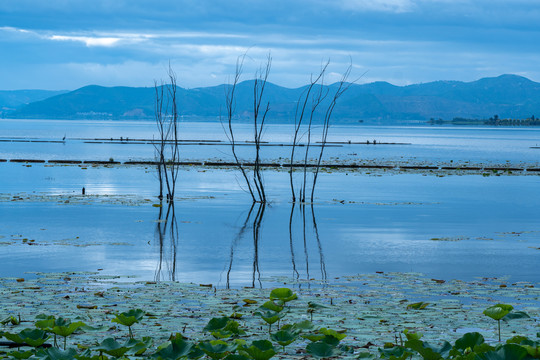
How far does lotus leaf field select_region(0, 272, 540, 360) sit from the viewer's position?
632 cm

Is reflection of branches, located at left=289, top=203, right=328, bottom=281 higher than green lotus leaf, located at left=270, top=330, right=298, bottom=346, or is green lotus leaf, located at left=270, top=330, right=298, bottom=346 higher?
green lotus leaf, located at left=270, top=330, right=298, bottom=346

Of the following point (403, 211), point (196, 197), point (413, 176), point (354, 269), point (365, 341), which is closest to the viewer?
point (365, 341)

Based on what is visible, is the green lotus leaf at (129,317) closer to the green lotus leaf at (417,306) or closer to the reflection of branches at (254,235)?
the green lotus leaf at (417,306)

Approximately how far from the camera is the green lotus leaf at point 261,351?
5.89 metres

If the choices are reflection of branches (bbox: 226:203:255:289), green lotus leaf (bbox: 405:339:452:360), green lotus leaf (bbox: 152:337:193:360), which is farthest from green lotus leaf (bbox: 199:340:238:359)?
reflection of branches (bbox: 226:203:255:289)

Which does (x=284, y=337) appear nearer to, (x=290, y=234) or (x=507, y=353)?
(x=507, y=353)

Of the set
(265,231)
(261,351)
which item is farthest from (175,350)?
(265,231)

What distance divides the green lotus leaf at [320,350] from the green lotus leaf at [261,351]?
18.6 inches

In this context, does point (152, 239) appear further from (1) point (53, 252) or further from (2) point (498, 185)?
(2) point (498, 185)

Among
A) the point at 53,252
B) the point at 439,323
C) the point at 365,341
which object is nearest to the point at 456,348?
the point at 365,341

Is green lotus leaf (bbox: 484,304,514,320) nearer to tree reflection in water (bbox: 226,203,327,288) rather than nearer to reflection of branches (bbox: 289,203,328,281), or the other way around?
tree reflection in water (bbox: 226,203,327,288)

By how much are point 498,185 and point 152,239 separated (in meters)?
23.2

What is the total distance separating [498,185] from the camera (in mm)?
36125

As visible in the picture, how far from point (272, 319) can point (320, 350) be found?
3.80 ft
